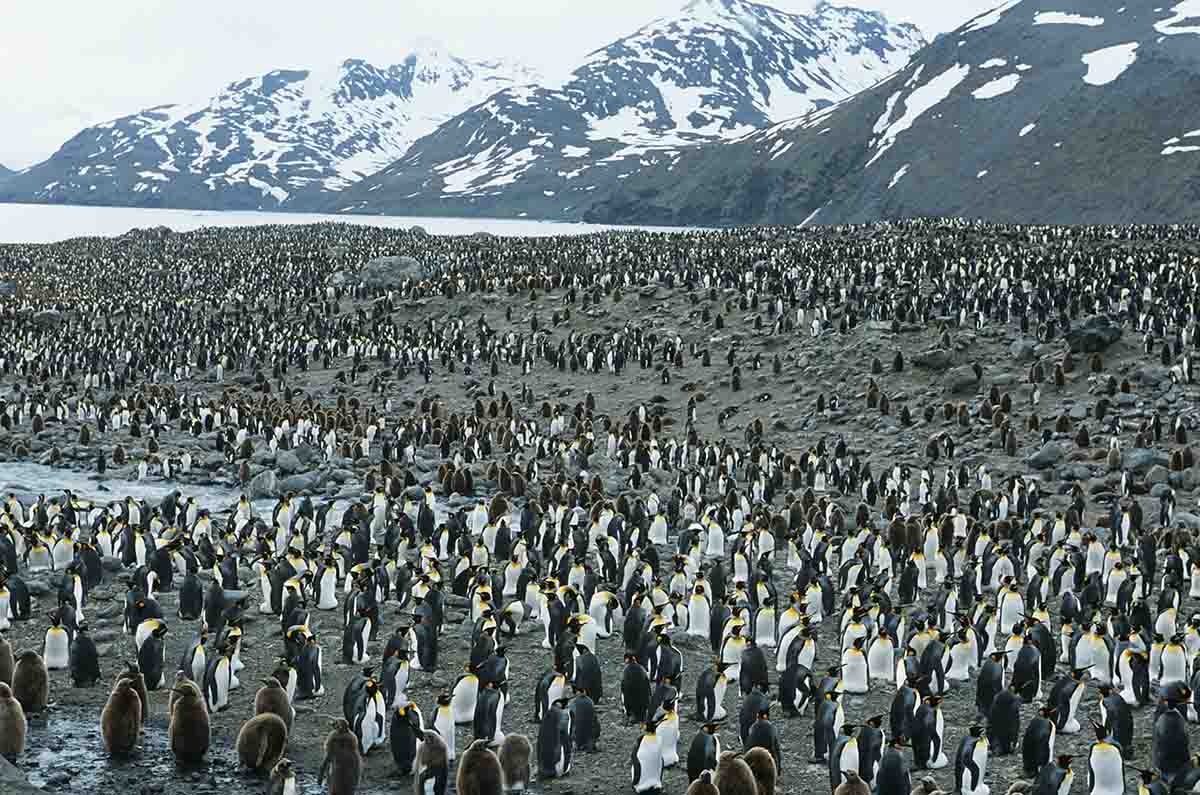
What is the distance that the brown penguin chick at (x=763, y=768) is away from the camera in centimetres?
822

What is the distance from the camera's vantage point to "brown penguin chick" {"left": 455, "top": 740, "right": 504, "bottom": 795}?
7965 millimetres

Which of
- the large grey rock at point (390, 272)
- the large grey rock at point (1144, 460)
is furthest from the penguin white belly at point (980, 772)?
the large grey rock at point (390, 272)

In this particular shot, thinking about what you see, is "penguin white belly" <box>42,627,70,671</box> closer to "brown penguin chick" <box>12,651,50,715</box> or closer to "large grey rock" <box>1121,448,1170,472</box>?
"brown penguin chick" <box>12,651,50,715</box>

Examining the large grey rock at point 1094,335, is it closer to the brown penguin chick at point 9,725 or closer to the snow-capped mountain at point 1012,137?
the brown penguin chick at point 9,725

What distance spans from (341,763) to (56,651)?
13.9 feet

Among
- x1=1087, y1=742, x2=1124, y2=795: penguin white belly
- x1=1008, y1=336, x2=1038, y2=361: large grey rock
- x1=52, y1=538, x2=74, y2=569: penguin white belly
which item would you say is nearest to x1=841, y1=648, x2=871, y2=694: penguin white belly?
x1=1087, y1=742, x2=1124, y2=795: penguin white belly

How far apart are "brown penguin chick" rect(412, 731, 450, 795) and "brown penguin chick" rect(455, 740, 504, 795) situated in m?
0.19

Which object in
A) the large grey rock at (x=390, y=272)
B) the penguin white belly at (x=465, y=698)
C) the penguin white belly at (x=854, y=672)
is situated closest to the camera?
the penguin white belly at (x=465, y=698)

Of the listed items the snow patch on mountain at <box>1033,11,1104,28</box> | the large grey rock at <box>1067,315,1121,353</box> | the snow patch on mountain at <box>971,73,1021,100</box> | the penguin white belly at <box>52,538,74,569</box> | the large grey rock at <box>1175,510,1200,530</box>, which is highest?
the snow patch on mountain at <box>1033,11,1104,28</box>

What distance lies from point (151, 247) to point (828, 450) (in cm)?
5308

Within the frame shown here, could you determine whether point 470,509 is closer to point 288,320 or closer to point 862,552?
point 862,552

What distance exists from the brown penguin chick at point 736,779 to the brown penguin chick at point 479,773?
1.56m

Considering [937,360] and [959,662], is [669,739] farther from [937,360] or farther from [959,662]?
[937,360]

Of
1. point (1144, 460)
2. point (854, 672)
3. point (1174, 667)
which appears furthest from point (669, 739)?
point (1144, 460)
